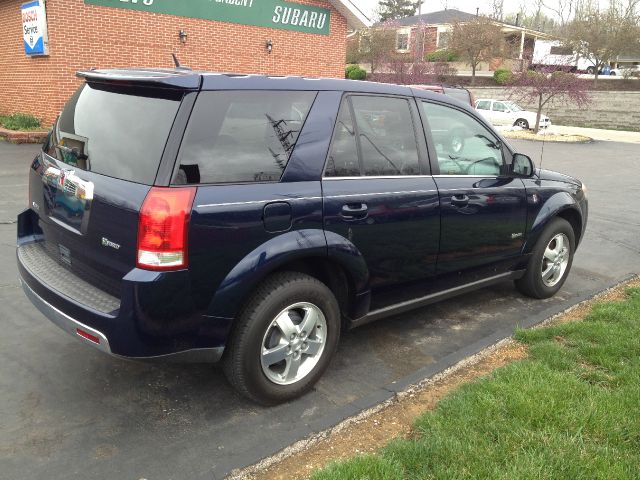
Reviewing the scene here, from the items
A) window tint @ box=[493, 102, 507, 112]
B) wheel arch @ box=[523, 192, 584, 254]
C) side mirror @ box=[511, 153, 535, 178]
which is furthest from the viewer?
window tint @ box=[493, 102, 507, 112]

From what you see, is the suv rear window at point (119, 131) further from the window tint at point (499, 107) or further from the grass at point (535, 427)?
the window tint at point (499, 107)

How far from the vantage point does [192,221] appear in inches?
109

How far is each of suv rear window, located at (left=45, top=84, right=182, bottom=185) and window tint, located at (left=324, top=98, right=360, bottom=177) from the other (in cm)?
98

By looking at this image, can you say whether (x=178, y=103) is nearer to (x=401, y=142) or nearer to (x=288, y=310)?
(x=288, y=310)

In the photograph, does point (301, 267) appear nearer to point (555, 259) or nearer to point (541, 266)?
point (541, 266)

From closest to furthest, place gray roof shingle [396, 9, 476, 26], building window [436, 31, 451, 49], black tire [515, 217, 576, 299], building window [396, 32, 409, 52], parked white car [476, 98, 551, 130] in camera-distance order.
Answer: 1. black tire [515, 217, 576, 299]
2. parked white car [476, 98, 551, 130]
3. building window [436, 31, 451, 49]
4. building window [396, 32, 409, 52]
5. gray roof shingle [396, 9, 476, 26]

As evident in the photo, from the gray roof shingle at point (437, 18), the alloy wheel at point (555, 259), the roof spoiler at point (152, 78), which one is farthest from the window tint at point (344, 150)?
the gray roof shingle at point (437, 18)

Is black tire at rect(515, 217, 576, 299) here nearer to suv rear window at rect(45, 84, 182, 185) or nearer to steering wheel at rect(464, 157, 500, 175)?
steering wheel at rect(464, 157, 500, 175)

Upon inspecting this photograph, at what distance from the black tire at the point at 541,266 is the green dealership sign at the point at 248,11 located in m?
12.1

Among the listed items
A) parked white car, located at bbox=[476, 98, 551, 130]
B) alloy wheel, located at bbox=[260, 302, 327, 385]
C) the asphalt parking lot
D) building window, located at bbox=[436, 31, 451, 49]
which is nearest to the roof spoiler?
alloy wheel, located at bbox=[260, 302, 327, 385]

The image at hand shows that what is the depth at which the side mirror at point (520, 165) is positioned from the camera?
4.63m

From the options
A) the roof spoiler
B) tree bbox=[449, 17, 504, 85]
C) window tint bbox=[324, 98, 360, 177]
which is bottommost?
window tint bbox=[324, 98, 360, 177]

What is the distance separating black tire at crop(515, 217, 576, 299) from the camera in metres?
5.03

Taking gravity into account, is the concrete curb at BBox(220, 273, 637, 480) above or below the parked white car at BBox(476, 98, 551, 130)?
below
